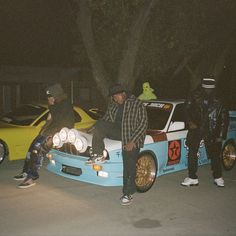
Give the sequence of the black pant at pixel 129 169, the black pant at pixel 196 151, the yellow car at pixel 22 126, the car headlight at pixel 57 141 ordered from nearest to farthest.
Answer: the black pant at pixel 129 169 < the car headlight at pixel 57 141 < the black pant at pixel 196 151 < the yellow car at pixel 22 126

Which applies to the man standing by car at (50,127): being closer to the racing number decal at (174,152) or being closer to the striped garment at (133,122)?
the striped garment at (133,122)

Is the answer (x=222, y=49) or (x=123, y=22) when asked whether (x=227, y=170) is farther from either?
(x=222, y=49)

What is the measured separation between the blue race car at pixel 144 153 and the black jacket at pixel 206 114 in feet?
0.87

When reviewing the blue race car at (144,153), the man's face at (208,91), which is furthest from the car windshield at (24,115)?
the man's face at (208,91)

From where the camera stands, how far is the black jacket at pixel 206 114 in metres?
6.88

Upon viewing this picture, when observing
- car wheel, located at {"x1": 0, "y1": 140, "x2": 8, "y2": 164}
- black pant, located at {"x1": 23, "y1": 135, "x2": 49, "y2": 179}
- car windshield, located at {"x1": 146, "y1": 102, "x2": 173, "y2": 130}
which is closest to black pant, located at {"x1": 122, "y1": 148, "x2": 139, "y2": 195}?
car windshield, located at {"x1": 146, "y1": 102, "x2": 173, "y2": 130}

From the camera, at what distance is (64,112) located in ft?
22.9

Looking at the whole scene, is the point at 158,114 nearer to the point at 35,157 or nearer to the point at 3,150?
the point at 35,157

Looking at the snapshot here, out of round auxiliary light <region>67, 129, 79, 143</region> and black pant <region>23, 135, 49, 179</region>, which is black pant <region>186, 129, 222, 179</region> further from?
black pant <region>23, 135, 49, 179</region>

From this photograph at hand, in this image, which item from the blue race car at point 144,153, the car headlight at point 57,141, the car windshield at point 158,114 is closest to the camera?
the blue race car at point 144,153

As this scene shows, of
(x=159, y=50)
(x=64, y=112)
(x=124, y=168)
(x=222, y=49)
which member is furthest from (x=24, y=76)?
(x=124, y=168)

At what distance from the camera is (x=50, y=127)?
698 cm

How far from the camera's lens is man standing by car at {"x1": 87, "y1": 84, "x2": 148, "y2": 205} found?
19.0 feet

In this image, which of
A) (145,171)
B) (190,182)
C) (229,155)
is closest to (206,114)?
(190,182)
